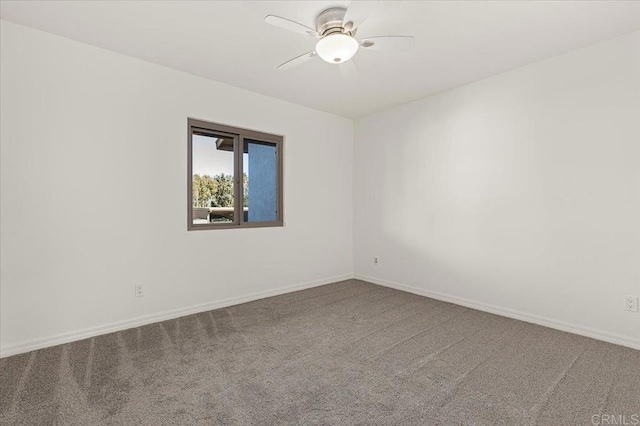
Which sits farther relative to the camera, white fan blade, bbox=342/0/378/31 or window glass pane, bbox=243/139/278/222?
window glass pane, bbox=243/139/278/222

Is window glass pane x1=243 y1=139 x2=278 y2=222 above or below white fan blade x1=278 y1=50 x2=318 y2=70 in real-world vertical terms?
below

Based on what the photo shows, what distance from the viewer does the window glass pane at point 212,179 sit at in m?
3.55

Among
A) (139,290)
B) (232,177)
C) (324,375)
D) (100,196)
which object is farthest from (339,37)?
(139,290)

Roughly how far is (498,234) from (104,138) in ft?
13.1

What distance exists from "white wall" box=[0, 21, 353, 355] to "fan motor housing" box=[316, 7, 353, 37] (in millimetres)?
1662

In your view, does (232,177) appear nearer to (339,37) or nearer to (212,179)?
(212,179)

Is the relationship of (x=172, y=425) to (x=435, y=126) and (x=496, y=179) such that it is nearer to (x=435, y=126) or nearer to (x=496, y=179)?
(x=496, y=179)

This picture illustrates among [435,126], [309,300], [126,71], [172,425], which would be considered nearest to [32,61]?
[126,71]

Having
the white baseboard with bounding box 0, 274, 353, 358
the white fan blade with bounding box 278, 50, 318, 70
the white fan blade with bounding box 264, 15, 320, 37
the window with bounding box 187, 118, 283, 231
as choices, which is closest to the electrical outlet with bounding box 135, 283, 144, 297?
the white baseboard with bounding box 0, 274, 353, 358

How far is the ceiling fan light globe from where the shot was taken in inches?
84.8

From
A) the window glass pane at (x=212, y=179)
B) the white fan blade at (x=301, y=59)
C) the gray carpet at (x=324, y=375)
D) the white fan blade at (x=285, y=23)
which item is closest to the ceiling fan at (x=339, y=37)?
the white fan blade at (x=285, y=23)

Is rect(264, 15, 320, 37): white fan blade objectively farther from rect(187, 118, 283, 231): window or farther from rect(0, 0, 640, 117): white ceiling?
rect(187, 118, 283, 231): window

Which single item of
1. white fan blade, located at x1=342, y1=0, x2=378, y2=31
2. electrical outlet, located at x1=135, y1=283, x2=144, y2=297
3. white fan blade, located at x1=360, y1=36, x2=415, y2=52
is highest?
white fan blade, located at x1=342, y1=0, x2=378, y2=31

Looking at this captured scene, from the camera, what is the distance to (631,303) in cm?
252
